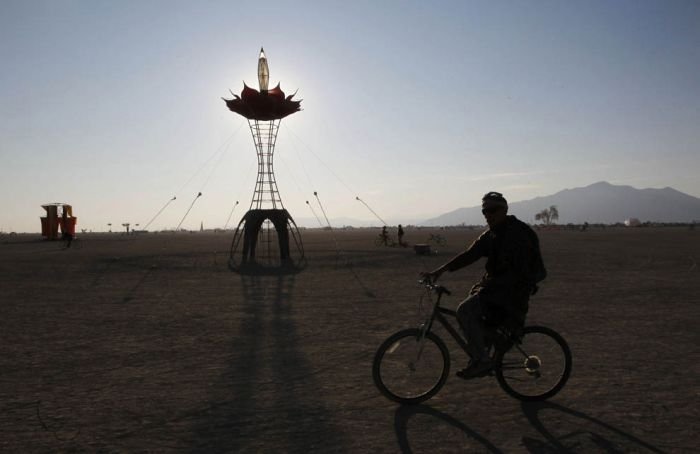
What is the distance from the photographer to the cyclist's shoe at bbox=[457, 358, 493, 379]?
5.43 meters

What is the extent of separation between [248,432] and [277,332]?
4751 mm

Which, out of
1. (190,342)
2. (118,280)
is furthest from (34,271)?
(190,342)

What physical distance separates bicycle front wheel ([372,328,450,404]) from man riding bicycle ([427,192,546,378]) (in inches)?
13.0

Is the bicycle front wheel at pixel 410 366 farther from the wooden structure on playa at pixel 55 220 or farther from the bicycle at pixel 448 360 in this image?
the wooden structure on playa at pixel 55 220

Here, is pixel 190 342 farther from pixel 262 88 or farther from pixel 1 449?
pixel 262 88

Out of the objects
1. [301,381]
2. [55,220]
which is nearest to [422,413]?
[301,381]

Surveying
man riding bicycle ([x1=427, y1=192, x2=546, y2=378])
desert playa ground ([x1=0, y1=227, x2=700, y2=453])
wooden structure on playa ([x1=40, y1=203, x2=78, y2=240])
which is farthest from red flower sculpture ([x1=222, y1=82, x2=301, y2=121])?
wooden structure on playa ([x1=40, y1=203, x2=78, y2=240])

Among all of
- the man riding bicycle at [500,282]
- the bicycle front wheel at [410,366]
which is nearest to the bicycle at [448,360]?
the bicycle front wheel at [410,366]

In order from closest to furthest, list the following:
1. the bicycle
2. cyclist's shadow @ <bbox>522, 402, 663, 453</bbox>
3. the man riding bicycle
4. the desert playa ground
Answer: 1. cyclist's shadow @ <bbox>522, 402, 663, 453</bbox>
2. the desert playa ground
3. the man riding bicycle
4. the bicycle

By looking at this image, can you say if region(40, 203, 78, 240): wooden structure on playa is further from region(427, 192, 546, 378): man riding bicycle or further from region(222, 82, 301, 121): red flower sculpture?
region(427, 192, 546, 378): man riding bicycle

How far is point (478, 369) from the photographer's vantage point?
17.9 ft

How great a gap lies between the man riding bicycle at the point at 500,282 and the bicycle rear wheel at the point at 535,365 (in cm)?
23

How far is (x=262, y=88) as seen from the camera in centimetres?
2755

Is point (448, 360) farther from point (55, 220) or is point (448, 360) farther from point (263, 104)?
point (55, 220)
